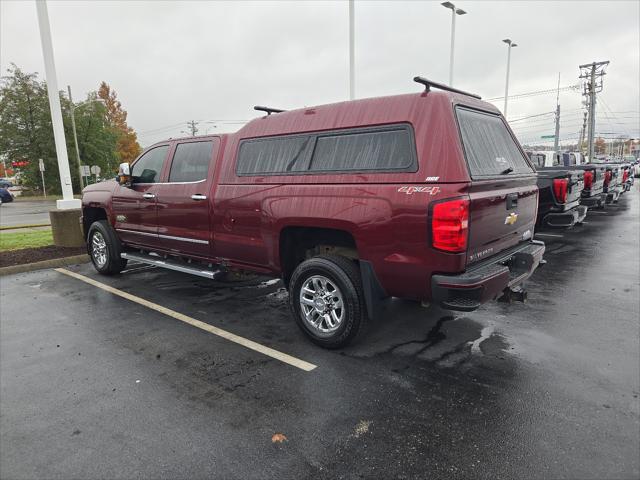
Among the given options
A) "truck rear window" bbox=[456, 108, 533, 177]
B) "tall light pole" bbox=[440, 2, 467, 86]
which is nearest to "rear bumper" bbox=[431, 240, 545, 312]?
"truck rear window" bbox=[456, 108, 533, 177]

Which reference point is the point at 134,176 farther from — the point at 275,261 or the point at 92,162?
the point at 92,162

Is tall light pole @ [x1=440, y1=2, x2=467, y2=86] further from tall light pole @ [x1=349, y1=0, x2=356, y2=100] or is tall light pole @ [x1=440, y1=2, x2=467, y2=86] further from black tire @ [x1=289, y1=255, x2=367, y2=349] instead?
black tire @ [x1=289, y1=255, x2=367, y2=349]

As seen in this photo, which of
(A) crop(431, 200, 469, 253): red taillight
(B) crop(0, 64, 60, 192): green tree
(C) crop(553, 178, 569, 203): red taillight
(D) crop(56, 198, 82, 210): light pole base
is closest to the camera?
(A) crop(431, 200, 469, 253): red taillight

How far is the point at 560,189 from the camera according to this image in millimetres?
6812

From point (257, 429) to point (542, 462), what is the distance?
5.59 ft

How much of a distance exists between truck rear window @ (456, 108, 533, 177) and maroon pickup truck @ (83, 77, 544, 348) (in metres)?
0.02

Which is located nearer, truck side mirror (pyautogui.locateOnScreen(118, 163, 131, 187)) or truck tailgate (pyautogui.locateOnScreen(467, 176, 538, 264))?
truck tailgate (pyautogui.locateOnScreen(467, 176, 538, 264))

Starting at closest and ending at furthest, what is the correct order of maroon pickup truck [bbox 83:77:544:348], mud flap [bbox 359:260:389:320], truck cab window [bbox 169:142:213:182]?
maroon pickup truck [bbox 83:77:544:348] → mud flap [bbox 359:260:389:320] → truck cab window [bbox 169:142:213:182]

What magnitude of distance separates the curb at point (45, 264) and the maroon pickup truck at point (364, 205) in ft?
12.5

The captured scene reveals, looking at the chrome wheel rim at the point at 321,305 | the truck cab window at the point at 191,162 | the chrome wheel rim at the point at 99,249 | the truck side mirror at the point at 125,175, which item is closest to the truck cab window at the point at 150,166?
the truck side mirror at the point at 125,175

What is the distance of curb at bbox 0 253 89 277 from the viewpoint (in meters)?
7.24

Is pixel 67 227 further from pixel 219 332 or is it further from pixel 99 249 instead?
pixel 219 332

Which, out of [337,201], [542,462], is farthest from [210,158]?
[542,462]

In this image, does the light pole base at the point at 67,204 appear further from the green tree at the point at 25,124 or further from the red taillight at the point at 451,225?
the green tree at the point at 25,124
